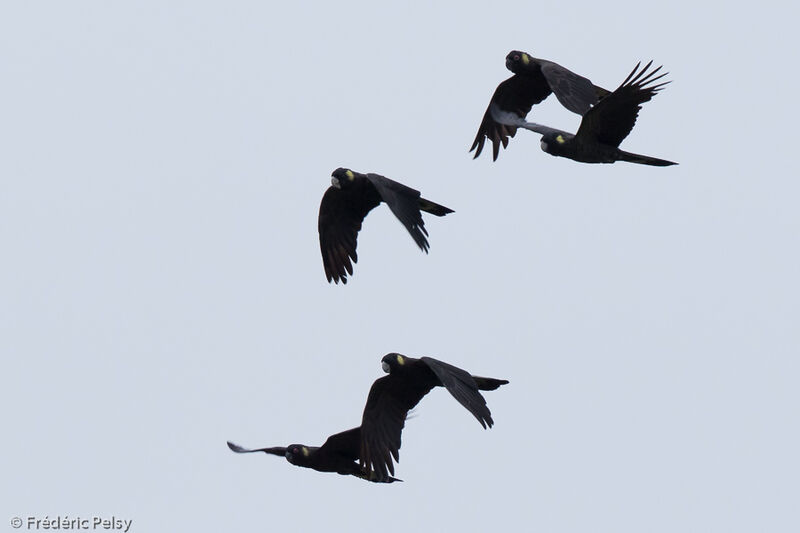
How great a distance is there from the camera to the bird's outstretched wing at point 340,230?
61.8 ft

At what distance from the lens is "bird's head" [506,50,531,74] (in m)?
19.5

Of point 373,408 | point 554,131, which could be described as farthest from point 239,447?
point 554,131

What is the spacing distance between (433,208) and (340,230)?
172cm

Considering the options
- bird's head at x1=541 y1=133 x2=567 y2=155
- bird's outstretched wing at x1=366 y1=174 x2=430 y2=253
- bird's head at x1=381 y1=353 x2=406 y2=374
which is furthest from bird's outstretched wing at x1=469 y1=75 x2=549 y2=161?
bird's head at x1=381 y1=353 x2=406 y2=374

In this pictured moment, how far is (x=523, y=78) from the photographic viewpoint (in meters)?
20.1

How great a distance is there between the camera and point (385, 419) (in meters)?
17.0

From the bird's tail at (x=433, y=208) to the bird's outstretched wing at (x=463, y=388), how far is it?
1.86 metres

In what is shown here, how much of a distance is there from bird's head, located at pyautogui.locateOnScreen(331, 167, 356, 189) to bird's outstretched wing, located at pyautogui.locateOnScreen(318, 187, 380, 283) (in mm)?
391

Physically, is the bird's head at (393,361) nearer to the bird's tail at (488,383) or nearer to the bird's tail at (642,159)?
the bird's tail at (488,383)

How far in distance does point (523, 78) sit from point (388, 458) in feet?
18.9

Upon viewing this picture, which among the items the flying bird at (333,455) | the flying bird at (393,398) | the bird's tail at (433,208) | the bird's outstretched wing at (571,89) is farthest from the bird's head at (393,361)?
the bird's outstretched wing at (571,89)

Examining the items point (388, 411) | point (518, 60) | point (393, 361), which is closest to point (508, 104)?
point (518, 60)

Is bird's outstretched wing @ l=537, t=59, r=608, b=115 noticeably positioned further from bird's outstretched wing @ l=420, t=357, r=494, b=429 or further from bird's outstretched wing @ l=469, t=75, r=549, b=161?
bird's outstretched wing @ l=420, t=357, r=494, b=429

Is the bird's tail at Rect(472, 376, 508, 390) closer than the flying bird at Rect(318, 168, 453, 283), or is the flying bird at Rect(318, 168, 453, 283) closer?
the bird's tail at Rect(472, 376, 508, 390)
